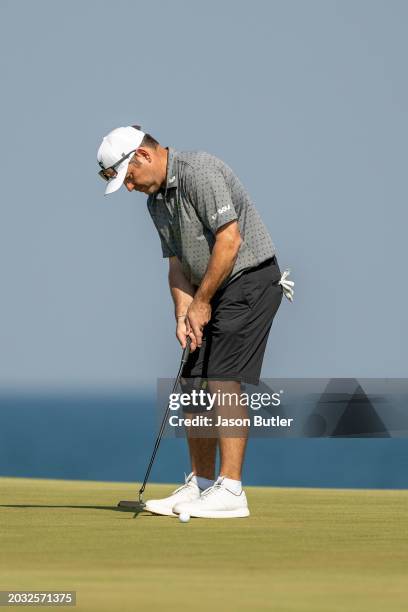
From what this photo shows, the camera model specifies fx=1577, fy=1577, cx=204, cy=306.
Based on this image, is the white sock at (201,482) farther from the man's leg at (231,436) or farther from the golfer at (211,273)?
the man's leg at (231,436)

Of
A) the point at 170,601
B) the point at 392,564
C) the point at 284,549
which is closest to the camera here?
the point at 170,601

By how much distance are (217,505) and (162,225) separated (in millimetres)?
1275

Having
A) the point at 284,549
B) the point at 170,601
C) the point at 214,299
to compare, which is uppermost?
the point at 214,299

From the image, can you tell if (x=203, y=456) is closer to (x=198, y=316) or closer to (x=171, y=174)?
(x=198, y=316)

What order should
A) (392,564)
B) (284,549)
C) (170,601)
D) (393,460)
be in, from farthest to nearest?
(393,460), (284,549), (392,564), (170,601)

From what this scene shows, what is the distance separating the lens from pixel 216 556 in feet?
16.9

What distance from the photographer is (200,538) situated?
18.7 ft

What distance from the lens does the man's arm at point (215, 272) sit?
6.54 metres

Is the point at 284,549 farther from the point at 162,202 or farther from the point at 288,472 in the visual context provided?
the point at 288,472

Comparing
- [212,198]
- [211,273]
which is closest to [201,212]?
[212,198]

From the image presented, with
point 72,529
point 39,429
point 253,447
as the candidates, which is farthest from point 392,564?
point 39,429

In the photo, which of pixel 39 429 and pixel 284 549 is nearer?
pixel 284 549

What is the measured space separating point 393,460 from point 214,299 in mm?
65114

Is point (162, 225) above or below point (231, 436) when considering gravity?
above
